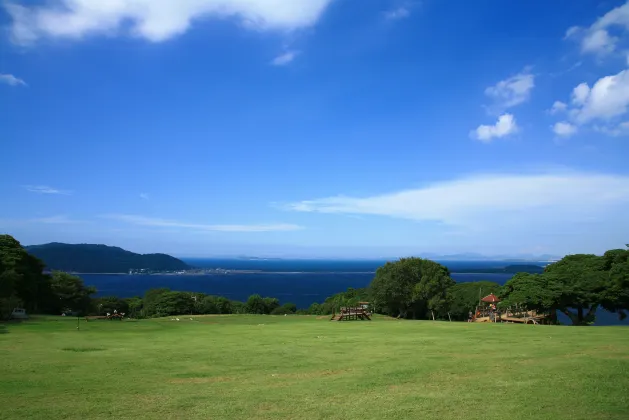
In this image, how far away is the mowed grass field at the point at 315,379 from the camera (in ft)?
29.6

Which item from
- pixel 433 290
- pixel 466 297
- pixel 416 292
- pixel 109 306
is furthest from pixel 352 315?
pixel 109 306

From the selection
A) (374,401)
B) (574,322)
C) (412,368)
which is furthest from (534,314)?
(374,401)

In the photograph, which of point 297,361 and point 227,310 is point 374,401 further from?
point 227,310

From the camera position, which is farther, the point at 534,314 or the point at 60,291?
the point at 60,291

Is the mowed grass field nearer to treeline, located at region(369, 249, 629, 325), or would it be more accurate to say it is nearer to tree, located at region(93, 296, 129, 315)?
treeline, located at region(369, 249, 629, 325)

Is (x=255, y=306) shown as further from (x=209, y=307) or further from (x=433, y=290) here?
(x=433, y=290)

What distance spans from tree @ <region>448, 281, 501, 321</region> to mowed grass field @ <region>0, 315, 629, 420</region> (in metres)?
43.4

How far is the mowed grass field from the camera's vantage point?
902cm

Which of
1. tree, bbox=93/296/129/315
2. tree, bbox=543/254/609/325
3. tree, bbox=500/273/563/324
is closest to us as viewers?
tree, bbox=500/273/563/324

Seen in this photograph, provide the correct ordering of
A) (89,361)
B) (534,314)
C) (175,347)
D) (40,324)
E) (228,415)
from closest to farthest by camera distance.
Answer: (228,415) → (89,361) → (175,347) → (40,324) → (534,314)

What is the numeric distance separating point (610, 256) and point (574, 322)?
7.00 m

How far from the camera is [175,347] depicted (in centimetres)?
1812

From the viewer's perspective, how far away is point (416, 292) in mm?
49125

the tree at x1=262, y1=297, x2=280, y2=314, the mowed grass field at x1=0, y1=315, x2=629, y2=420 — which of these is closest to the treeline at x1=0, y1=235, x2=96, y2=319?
the mowed grass field at x1=0, y1=315, x2=629, y2=420
